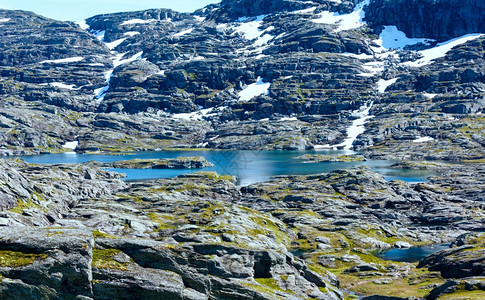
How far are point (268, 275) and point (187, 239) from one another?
24.9 m

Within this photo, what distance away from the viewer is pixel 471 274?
201ft

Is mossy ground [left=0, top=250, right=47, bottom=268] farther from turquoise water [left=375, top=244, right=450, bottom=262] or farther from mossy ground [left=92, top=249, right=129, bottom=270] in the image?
turquoise water [left=375, top=244, right=450, bottom=262]

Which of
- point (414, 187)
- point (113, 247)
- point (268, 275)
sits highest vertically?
point (113, 247)

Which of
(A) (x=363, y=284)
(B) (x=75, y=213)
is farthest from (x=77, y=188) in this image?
(A) (x=363, y=284)

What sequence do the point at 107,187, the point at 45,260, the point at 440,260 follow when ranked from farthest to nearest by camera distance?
the point at 107,187
the point at 440,260
the point at 45,260

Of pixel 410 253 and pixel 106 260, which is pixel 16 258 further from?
pixel 410 253

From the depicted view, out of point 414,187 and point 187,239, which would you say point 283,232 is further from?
point 414,187

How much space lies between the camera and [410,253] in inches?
3533

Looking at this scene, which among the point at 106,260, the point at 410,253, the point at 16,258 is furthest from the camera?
the point at 410,253

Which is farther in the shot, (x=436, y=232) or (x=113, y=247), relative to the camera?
(x=436, y=232)

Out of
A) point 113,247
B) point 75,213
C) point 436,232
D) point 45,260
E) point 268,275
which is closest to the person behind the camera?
point 45,260

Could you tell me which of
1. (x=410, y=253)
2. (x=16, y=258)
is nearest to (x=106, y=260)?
(x=16, y=258)

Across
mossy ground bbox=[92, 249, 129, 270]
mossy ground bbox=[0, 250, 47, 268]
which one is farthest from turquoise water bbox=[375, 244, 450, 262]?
mossy ground bbox=[0, 250, 47, 268]

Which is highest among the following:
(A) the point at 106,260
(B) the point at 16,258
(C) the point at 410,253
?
(B) the point at 16,258
